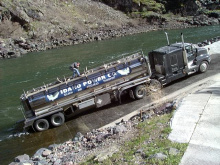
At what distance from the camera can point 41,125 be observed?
1549 centimetres

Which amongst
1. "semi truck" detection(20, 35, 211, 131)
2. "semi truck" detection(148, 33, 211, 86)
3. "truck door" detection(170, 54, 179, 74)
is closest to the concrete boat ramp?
"semi truck" detection(20, 35, 211, 131)

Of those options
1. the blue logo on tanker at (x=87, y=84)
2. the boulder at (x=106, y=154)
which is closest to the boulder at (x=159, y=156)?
the boulder at (x=106, y=154)

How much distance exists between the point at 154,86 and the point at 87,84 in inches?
190

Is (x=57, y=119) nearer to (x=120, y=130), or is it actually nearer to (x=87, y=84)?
(x=87, y=84)

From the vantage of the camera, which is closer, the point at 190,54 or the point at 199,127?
the point at 199,127

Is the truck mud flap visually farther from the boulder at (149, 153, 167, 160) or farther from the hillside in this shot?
the hillside

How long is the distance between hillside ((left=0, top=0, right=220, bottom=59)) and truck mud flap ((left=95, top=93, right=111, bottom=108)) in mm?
39357

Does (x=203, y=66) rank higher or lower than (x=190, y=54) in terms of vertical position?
lower

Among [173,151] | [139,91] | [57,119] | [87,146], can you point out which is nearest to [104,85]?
[139,91]

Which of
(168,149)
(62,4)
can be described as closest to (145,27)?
(62,4)

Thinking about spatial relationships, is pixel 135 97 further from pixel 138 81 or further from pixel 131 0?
pixel 131 0

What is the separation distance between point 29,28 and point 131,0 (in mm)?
38952

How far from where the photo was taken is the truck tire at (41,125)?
15219mm

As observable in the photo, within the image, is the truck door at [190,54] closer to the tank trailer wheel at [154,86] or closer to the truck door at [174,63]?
the truck door at [174,63]
